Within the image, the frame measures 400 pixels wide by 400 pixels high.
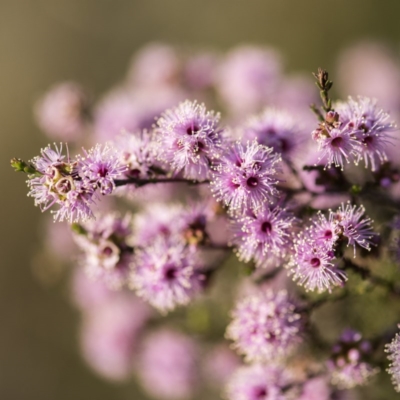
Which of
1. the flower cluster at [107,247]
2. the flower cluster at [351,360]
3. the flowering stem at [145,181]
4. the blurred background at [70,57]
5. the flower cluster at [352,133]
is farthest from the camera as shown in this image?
the blurred background at [70,57]

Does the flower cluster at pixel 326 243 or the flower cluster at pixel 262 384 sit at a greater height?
the flower cluster at pixel 326 243

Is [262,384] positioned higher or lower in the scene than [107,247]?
lower

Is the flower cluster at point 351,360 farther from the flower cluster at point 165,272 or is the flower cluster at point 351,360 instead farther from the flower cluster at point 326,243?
the flower cluster at point 165,272

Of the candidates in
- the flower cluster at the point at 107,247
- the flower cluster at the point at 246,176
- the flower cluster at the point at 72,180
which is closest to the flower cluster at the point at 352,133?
the flower cluster at the point at 246,176

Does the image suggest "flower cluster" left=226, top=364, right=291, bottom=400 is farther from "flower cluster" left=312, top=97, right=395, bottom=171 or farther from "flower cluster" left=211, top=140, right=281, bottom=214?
"flower cluster" left=312, top=97, right=395, bottom=171

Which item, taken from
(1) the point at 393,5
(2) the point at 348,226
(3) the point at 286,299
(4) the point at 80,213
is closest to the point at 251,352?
(3) the point at 286,299

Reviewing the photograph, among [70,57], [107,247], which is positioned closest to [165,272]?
[107,247]

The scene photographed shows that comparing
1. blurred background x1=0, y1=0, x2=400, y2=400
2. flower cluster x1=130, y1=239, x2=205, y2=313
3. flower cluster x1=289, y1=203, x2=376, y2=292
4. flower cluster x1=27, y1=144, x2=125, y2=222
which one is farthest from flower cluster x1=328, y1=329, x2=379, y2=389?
blurred background x1=0, y1=0, x2=400, y2=400

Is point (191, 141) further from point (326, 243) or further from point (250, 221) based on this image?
point (326, 243)
